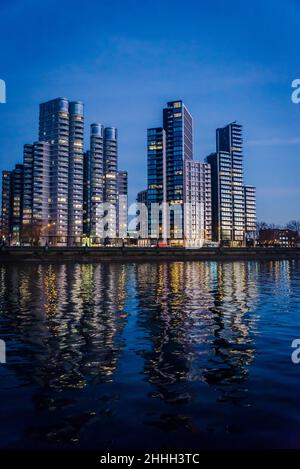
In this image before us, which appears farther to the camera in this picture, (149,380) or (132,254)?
(132,254)

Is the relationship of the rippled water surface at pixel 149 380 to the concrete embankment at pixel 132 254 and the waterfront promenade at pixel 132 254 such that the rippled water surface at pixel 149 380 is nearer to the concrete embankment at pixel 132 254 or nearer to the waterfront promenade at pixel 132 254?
the concrete embankment at pixel 132 254

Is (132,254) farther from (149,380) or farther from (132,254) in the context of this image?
(149,380)

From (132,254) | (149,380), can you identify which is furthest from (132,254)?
(149,380)

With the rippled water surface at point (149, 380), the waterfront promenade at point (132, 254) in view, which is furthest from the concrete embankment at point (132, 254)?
the rippled water surface at point (149, 380)

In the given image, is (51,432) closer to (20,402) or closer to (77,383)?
(20,402)

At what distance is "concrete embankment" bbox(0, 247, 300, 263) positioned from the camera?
10456cm

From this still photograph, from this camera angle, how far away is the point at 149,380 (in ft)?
36.4

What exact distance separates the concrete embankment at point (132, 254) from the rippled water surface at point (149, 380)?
282 feet

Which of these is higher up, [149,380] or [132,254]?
[132,254]

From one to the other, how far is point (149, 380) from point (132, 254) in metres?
115

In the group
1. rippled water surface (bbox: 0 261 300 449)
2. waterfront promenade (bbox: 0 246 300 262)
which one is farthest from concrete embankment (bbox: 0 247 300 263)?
rippled water surface (bbox: 0 261 300 449)

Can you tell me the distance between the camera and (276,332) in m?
17.6

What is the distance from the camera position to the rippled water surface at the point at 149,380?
792 centimetres

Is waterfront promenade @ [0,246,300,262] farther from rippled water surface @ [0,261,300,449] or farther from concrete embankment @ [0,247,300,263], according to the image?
rippled water surface @ [0,261,300,449]
